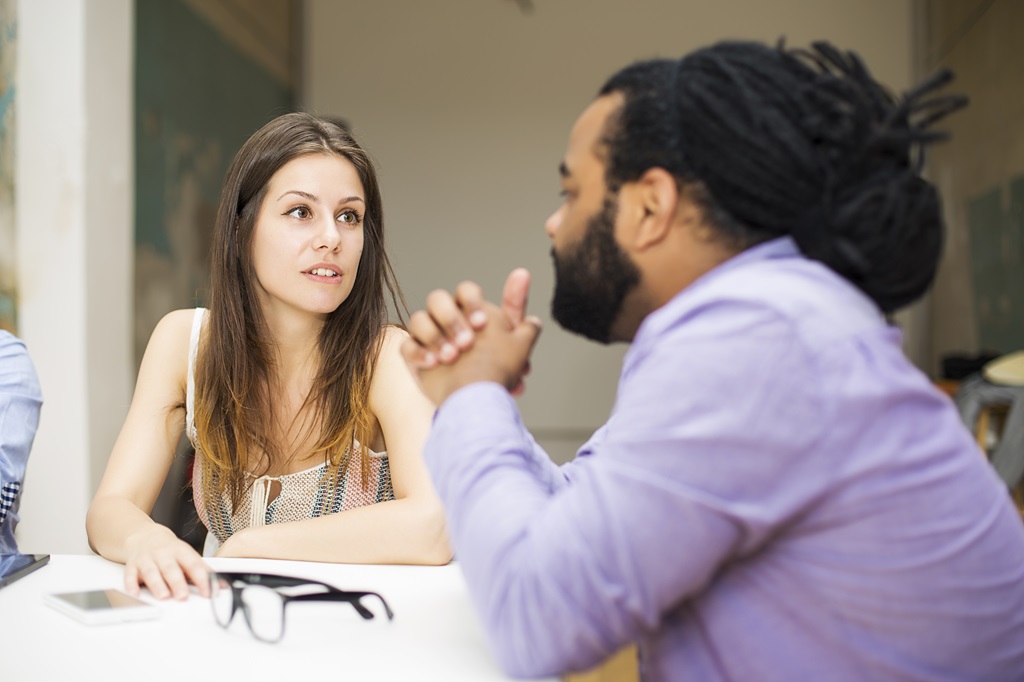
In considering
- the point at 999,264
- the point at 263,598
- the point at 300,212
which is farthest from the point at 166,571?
the point at 999,264

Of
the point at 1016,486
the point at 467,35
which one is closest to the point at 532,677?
the point at 1016,486

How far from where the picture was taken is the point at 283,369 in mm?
1751

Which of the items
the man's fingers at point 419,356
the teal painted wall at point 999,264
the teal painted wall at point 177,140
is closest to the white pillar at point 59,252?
the teal painted wall at point 177,140

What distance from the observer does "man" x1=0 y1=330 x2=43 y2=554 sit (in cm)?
151

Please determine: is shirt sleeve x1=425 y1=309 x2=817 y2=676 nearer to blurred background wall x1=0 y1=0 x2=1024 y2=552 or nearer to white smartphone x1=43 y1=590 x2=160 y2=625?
white smartphone x1=43 y1=590 x2=160 y2=625

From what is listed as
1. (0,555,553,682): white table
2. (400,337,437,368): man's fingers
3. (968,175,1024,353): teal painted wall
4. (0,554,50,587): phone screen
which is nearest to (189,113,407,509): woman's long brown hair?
(0,554,50,587): phone screen

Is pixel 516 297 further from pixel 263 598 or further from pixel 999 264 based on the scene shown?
pixel 999 264

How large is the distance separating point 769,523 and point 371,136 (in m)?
5.51

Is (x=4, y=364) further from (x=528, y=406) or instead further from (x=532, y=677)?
(x=528, y=406)

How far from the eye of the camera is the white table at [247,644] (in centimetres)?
81

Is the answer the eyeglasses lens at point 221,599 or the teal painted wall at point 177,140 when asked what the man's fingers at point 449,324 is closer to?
the eyeglasses lens at point 221,599

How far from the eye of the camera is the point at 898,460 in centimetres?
72

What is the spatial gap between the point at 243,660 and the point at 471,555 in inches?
9.8

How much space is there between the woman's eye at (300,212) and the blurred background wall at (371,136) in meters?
1.11
